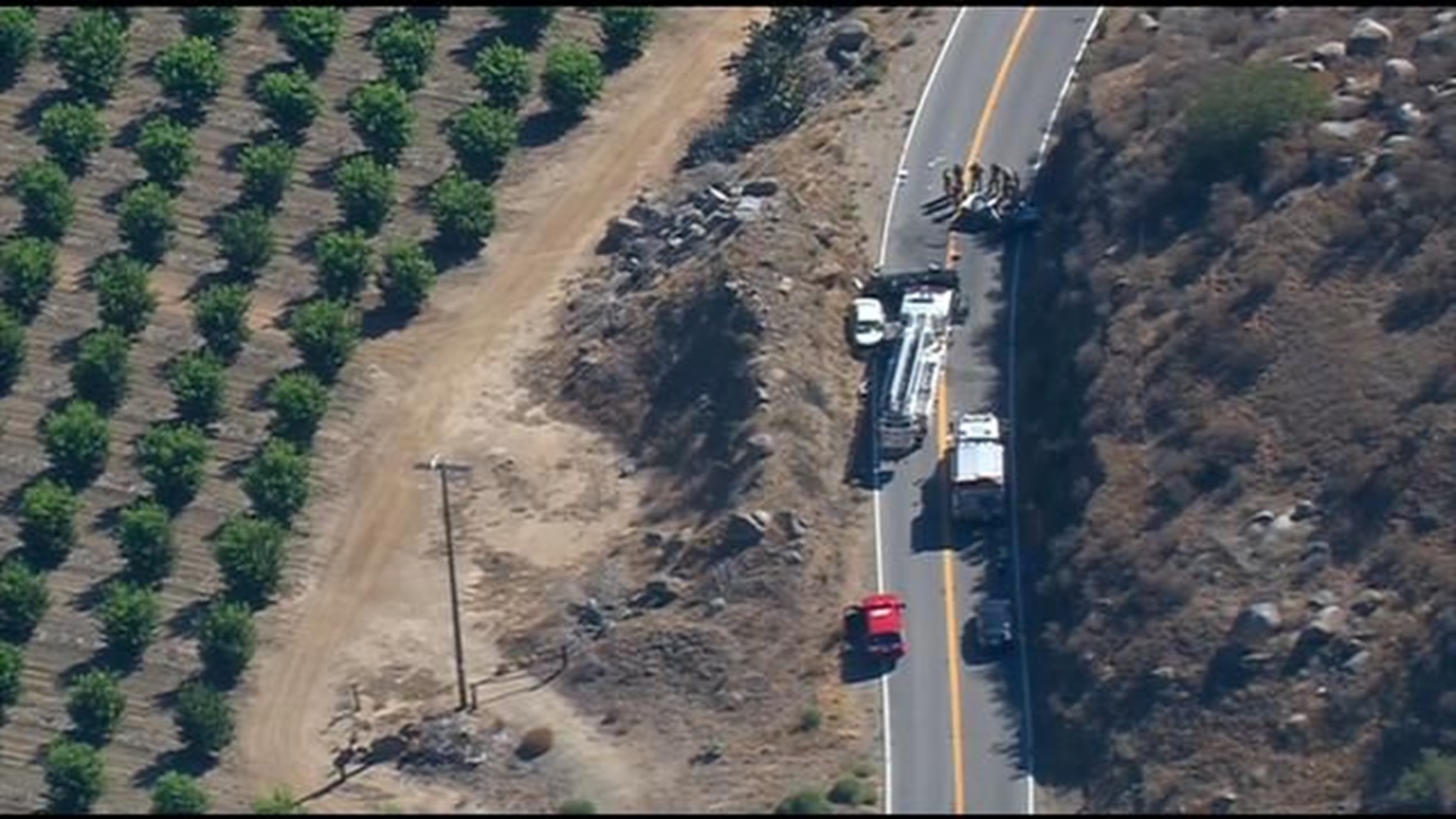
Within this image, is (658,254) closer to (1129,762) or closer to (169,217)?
(169,217)

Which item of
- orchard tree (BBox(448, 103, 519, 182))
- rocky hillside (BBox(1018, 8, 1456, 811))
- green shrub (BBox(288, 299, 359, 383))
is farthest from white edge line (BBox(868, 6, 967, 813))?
green shrub (BBox(288, 299, 359, 383))

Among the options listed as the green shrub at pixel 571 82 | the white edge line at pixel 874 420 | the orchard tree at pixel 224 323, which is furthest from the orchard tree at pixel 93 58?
the white edge line at pixel 874 420

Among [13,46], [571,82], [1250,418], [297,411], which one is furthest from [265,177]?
[1250,418]

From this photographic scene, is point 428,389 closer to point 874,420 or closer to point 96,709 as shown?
point 874,420

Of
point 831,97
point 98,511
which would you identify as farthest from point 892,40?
point 98,511

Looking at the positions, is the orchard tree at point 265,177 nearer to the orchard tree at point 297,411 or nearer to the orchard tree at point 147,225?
the orchard tree at point 147,225
